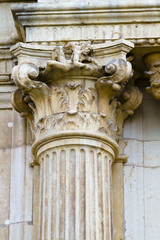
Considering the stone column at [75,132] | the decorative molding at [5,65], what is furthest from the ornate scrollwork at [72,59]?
the decorative molding at [5,65]

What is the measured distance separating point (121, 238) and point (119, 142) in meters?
1.07

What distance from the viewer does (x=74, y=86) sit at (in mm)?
10719

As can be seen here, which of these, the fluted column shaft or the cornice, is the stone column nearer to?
the fluted column shaft

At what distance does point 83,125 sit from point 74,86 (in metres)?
0.42

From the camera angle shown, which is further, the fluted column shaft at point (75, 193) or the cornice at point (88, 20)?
the cornice at point (88, 20)

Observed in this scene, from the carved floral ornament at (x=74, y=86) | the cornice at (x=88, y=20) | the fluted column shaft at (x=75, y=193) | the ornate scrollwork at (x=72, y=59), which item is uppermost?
the cornice at (x=88, y=20)

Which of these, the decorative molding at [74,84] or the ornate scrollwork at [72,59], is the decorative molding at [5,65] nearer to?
the decorative molding at [74,84]

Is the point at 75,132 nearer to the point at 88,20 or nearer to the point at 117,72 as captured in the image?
the point at 117,72

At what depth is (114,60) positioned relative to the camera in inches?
419

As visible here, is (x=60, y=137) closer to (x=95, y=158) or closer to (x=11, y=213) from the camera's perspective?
(x=95, y=158)

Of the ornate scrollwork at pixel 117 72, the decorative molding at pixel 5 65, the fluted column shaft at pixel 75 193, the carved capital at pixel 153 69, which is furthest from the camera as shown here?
the decorative molding at pixel 5 65

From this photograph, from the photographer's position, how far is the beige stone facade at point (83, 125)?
34.3 ft

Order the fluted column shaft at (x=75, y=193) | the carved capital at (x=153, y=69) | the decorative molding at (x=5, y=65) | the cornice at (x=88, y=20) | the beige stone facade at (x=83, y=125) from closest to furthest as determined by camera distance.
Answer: the fluted column shaft at (x=75, y=193) → the beige stone facade at (x=83, y=125) → the cornice at (x=88, y=20) → the carved capital at (x=153, y=69) → the decorative molding at (x=5, y=65)

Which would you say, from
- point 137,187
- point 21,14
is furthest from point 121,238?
point 21,14
